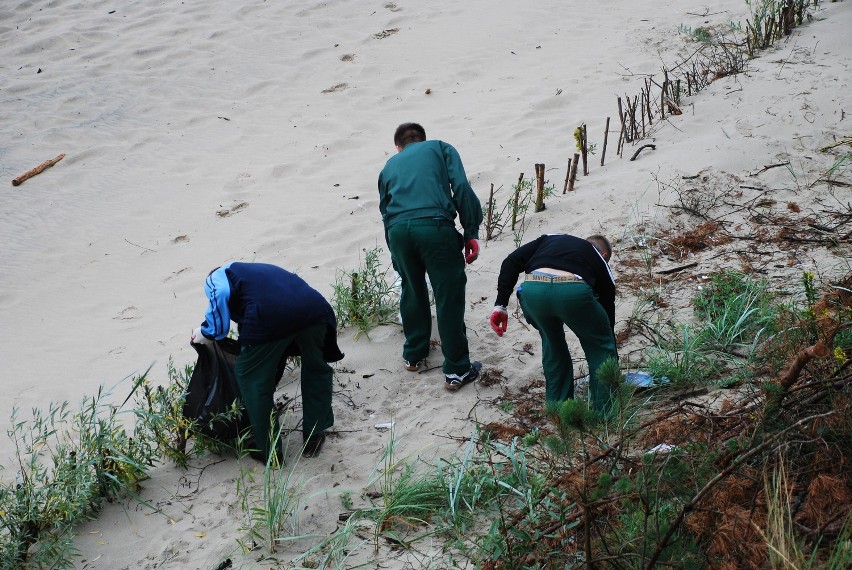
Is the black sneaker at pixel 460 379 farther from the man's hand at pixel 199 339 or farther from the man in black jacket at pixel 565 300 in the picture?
the man's hand at pixel 199 339

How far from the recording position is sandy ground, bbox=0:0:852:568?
14.9 feet

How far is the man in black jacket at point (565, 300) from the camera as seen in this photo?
3861 mm

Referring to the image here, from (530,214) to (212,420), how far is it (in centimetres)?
351

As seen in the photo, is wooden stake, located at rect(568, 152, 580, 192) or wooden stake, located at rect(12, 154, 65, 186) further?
wooden stake, located at rect(12, 154, 65, 186)

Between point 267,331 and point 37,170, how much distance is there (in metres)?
5.72

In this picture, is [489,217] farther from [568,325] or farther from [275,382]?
[275,382]

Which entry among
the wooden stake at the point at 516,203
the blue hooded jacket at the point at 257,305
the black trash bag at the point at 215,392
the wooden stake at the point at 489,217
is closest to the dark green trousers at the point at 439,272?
the blue hooded jacket at the point at 257,305

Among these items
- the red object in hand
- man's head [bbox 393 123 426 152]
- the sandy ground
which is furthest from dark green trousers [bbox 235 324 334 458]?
man's head [bbox 393 123 426 152]

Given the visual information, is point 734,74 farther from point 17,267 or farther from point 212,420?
point 17,267

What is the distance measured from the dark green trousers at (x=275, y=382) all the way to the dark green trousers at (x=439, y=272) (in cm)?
81

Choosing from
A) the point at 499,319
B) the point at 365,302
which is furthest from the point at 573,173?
the point at 499,319

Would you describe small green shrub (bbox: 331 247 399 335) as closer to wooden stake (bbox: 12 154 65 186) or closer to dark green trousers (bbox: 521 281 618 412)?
dark green trousers (bbox: 521 281 618 412)

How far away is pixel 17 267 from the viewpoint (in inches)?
273

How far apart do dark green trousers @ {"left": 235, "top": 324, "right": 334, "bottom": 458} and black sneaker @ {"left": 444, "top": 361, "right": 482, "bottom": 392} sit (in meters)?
0.80
